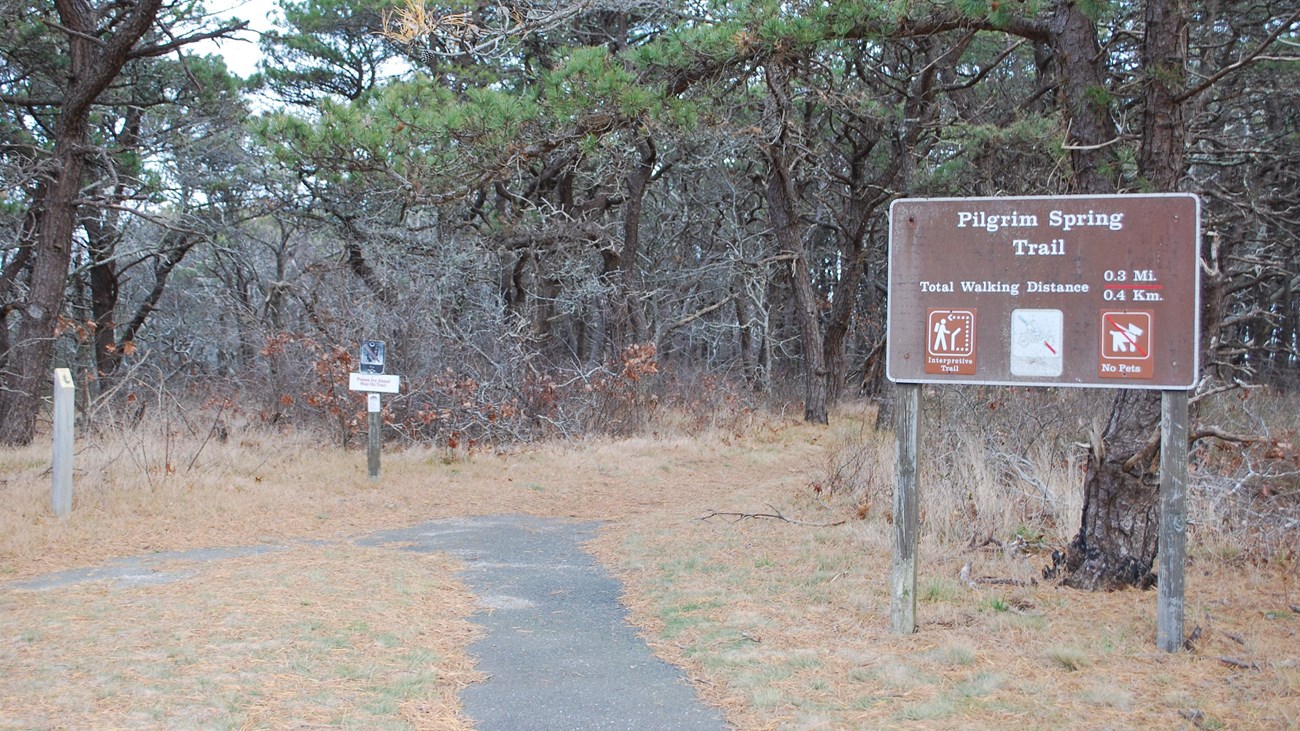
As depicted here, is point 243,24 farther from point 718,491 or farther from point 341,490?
point 718,491

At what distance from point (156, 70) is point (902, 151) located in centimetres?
1393

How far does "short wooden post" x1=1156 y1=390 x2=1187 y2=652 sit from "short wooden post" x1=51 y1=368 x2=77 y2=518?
886 cm

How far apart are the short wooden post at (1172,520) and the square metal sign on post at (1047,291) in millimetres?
181

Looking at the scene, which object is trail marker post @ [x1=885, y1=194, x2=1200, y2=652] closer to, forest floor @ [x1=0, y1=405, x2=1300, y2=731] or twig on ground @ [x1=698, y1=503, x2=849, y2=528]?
forest floor @ [x1=0, y1=405, x2=1300, y2=731]

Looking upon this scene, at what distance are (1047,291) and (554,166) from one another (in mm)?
12970

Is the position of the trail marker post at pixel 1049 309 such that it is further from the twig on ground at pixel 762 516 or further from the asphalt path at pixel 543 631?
the twig on ground at pixel 762 516

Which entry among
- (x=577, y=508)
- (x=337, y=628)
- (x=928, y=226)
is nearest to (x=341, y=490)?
(x=577, y=508)

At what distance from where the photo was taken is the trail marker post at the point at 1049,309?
5477 millimetres

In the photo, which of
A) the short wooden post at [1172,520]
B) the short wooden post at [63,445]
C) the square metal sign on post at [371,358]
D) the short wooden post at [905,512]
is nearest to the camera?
the short wooden post at [1172,520]

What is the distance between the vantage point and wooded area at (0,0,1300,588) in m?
8.52

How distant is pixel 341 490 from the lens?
11.9 metres

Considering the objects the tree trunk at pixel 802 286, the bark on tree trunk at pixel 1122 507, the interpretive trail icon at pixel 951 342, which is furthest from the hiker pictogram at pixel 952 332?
the tree trunk at pixel 802 286

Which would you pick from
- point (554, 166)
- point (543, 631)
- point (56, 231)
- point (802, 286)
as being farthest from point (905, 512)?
point (802, 286)

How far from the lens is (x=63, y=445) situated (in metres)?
9.35
